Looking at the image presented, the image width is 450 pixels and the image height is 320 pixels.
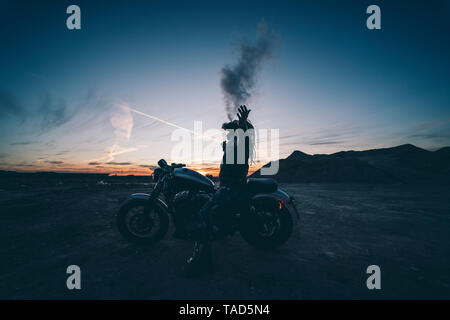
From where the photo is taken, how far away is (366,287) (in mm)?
2430

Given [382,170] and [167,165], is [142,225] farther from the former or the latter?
[382,170]

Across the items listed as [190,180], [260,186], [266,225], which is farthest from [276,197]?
[190,180]

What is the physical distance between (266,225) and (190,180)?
161 centimetres

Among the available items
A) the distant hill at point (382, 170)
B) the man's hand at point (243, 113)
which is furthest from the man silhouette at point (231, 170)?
the distant hill at point (382, 170)

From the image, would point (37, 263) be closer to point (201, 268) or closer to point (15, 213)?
point (201, 268)

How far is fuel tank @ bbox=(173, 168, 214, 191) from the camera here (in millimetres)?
3524

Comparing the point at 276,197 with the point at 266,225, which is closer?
the point at 276,197

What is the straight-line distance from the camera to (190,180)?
11.6 ft

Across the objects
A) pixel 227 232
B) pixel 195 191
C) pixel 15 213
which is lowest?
pixel 15 213

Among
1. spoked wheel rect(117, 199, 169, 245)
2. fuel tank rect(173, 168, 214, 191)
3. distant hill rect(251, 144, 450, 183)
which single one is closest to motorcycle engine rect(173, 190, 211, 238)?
fuel tank rect(173, 168, 214, 191)

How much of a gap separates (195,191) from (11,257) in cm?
327

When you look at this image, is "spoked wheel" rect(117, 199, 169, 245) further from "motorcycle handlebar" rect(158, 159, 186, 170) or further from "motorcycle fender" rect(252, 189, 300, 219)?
"motorcycle fender" rect(252, 189, 300, 219)
